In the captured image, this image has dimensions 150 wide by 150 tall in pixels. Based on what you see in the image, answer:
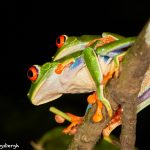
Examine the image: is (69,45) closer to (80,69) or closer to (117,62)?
(80,69)

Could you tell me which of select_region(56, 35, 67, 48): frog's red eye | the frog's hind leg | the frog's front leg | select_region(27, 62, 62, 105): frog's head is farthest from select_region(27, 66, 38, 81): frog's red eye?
the frog's hind leg

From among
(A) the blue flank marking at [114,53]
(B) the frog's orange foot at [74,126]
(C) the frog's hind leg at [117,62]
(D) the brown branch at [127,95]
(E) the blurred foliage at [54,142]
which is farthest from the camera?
(E) the blurred foliage at [54,142]

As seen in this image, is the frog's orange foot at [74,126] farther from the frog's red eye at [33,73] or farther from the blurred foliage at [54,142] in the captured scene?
the blurred foliage at [54,142]

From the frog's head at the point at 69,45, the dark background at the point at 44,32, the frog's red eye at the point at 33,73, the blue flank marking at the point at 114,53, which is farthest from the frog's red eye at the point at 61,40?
the dark background at the point at 44,32

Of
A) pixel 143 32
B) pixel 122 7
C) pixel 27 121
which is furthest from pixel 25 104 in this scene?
pixel 143 32

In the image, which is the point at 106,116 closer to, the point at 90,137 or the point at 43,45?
the point at 90,137

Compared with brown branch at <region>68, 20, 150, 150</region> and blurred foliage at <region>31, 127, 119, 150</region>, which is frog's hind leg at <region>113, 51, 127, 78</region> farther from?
blurred foliage at <region>31, 127, 119, 150</region>

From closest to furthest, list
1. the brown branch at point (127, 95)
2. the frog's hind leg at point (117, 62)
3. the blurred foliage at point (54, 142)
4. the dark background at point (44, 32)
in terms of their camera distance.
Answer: the brown branch at point (127, 95)
the frog's hind leg at point (117, 62)
the blurred foliage at point (54, 142)
the dark background at point (44, 32)

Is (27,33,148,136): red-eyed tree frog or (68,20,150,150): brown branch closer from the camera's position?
(68,20,150,150): brown branch
